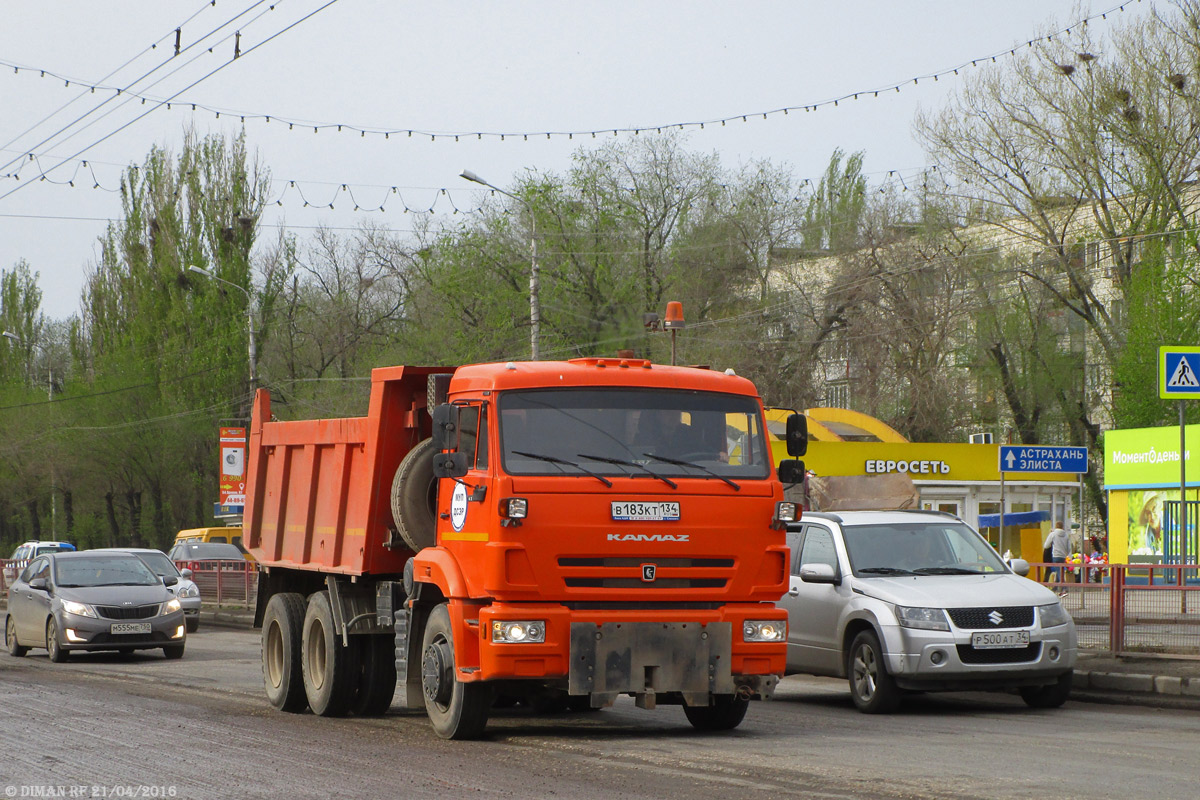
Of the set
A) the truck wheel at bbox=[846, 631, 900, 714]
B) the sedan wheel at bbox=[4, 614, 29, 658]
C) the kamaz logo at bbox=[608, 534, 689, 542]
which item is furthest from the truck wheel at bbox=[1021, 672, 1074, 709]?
the sedan wheel at bbox=[4, 614, 29, 658]

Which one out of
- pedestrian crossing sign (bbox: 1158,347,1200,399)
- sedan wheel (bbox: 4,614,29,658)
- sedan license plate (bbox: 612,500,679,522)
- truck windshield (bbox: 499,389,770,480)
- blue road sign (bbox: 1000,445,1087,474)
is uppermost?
pedestrian crossing sign (bbox: 1158,347,1200,399)

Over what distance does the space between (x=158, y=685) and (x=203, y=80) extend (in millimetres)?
7874

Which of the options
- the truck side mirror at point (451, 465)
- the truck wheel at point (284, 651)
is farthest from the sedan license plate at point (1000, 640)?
the truck wheel at point (284, 651)

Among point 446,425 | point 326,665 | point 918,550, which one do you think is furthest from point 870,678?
point 446,425

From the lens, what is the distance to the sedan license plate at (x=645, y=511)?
9.74 meters

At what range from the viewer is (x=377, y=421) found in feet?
38.0

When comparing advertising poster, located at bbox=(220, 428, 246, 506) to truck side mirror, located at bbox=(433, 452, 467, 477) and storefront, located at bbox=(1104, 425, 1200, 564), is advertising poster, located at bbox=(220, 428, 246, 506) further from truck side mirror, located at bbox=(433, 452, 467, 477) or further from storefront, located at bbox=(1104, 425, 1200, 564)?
truck side mirror, located at bbox=(433, 452, 467, 477)

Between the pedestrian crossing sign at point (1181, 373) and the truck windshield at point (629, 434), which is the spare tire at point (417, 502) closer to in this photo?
the truck windshield at point (629, 434)

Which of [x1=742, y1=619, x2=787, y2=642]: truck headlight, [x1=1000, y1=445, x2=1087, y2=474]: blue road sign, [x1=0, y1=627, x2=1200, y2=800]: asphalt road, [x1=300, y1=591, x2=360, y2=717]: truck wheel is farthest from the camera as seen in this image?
[x1=1000, y1=445, x2=1087, y2=474]: blue road sign

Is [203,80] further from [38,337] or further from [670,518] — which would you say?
[38,337]

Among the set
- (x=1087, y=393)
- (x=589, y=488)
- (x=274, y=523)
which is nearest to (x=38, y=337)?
(x=1087, y=393)

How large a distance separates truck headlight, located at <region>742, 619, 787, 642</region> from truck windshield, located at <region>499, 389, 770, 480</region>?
1.01m

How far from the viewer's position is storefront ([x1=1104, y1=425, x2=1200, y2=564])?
30.3 metres

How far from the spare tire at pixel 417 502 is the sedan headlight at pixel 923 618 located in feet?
13.7
